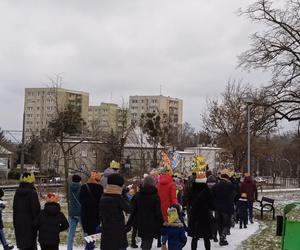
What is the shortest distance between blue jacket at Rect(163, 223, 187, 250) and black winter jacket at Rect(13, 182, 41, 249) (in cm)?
239

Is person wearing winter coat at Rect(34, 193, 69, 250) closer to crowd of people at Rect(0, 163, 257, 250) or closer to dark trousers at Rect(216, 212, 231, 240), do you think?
crowd of people at Rect(0, 163, 257, 250)

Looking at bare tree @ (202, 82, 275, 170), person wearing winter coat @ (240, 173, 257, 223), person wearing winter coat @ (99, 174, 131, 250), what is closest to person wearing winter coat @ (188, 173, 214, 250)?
person wearing winter coat @ (99, 174, 131, 250)

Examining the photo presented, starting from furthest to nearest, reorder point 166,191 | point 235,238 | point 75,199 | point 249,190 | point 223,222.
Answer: point 249,190
point 235,238
point 223,222
point 166,191
point 75,199

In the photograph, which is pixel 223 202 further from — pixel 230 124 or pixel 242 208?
pixel 230 124

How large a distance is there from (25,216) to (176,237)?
2704 millimetres

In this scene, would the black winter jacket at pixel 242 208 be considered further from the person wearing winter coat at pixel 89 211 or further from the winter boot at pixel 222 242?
the person wearing winter coat at pixel 89 211

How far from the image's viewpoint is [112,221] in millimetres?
9016

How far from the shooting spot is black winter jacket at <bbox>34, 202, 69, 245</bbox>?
31.0 feet

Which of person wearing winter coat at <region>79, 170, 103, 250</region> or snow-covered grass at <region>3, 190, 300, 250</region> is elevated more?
person wearing winter coat at <region>79, 170, 103, 250</region>

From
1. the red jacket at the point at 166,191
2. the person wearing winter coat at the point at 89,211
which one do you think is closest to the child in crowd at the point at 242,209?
the red jacket at the point at 166,191

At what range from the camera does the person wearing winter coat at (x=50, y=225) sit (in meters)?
9.44

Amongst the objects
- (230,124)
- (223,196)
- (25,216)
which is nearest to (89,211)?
(25,216)

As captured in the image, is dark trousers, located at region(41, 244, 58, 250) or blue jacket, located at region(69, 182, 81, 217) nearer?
dark trousers, located at region(41, 244, 58, 250)

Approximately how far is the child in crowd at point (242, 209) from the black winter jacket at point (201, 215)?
658 centimetres
